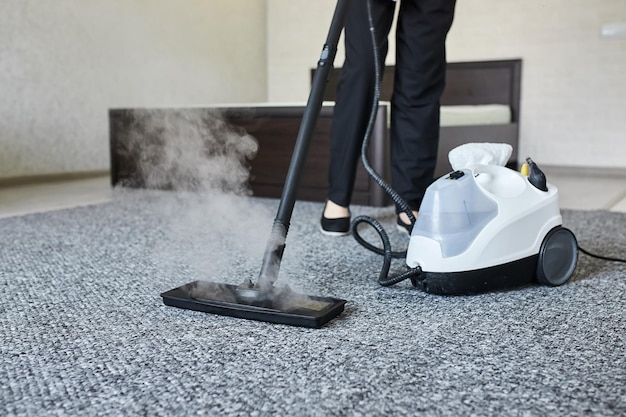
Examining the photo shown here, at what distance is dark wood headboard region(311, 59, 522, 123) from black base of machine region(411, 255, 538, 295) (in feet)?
9.43

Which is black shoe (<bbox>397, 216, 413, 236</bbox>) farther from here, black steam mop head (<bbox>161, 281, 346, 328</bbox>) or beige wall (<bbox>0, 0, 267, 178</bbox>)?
beige wall (<bbox>0, 0, 267, 178</bbox>)

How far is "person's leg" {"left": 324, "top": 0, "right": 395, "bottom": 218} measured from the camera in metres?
1.45

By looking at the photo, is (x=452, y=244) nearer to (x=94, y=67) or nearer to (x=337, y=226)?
(x=337, y=226)

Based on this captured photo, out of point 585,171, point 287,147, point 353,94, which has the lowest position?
point 585,171

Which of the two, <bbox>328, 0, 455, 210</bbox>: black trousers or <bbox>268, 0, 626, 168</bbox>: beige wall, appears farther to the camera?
<bbox>268, 0, 626, 168</bbox>: beige wall

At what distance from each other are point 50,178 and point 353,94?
6.95 ft

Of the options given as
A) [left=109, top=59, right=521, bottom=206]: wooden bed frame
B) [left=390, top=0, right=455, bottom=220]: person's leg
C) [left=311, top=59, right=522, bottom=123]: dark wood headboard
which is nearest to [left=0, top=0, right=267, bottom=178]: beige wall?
[left=109, top=59, right=521, bottom=206]: wooden bed frame

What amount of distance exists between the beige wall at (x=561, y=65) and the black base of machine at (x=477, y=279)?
9.23 ft

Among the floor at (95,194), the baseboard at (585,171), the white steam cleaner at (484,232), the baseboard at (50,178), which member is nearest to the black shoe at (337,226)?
the white steam cleaner at (484,232)

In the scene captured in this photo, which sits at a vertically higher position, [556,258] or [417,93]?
[417,93]

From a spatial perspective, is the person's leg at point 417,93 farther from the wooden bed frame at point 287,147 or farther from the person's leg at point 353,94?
the wooden bed frame at point 287,147

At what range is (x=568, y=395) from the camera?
63 centimetres

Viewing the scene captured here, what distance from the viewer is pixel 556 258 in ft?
3.42

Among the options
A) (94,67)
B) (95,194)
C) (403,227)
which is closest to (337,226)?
(403,227)
